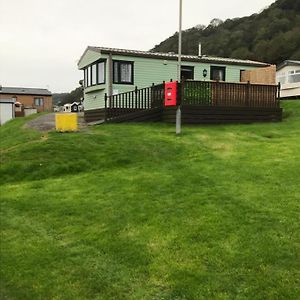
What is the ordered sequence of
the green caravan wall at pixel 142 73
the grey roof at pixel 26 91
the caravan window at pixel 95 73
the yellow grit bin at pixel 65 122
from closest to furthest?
the yellow grit bin at pixel 65 122 → the green caravan wall at pixel 142 73 → the caravan window at pixel 95 73 → the grey roof at pixel 26 91

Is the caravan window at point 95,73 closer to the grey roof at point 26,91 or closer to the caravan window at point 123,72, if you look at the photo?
the caravan window at point 123,72

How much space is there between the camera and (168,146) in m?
Answer: 13.4

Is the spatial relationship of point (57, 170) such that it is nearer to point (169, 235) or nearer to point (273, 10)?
point (169, 235)

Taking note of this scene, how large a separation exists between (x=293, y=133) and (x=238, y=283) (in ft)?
37.5

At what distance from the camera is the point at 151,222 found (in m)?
7.09

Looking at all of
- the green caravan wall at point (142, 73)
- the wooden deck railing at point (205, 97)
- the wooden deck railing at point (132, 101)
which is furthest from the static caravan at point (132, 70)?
the wooden deck railing at point (205, 97)

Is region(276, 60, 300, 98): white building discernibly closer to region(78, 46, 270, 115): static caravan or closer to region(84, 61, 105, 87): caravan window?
region(78, 46, 270, 115): static caravan

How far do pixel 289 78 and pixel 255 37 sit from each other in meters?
36.8

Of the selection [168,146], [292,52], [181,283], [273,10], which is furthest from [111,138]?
[273,10]

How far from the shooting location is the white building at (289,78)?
3744 centimetres

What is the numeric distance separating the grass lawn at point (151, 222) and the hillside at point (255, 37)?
2096 inches

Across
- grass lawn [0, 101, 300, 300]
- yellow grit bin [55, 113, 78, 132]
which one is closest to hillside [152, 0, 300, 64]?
yellow grit bin [55, 113, 78, 132]

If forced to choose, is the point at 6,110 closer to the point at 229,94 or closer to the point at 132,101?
the point at 132,101

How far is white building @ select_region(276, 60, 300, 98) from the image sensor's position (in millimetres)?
37438
